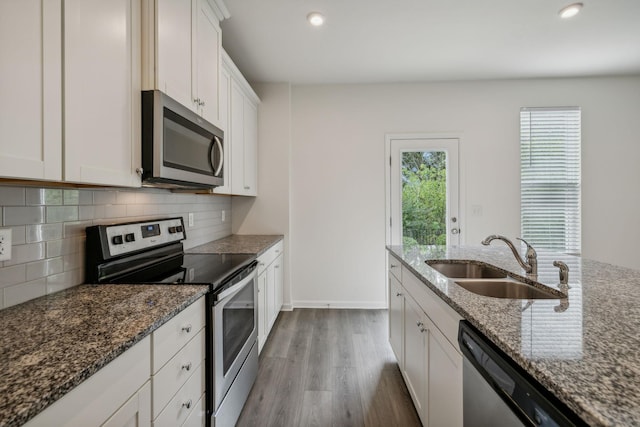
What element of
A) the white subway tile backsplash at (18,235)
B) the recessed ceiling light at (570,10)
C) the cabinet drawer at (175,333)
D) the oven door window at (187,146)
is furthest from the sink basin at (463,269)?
the recessed ceiling light at (570,10)

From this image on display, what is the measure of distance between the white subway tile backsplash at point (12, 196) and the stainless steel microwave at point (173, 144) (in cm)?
39

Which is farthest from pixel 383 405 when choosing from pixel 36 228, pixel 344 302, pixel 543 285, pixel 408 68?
A: pixel 408 68

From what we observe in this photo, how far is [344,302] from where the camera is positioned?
3.50m

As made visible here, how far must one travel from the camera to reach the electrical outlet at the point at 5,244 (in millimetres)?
980

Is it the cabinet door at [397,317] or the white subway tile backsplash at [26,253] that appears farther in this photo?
the cabinet door at [397,317]

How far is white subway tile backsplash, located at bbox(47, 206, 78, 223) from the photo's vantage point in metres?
1.20

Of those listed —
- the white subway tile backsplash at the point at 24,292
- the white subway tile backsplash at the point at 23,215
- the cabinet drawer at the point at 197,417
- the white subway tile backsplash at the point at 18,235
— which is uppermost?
the white subway tile backsplash at the point at 23,215

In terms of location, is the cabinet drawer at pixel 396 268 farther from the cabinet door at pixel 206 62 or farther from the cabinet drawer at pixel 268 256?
the cabinet door at pixel 206 62

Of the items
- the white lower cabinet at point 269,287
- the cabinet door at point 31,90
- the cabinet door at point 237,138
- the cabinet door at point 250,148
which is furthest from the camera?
the cabinet door at point 250,148

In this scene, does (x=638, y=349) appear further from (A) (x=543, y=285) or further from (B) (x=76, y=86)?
(B) (x=76, y=86)

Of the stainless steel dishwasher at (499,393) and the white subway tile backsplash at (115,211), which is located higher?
the white subway tile backsplash at (115,211)

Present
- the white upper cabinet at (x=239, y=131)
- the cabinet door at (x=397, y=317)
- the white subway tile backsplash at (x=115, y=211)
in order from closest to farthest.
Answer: the white subway tile backsplash at (x=115, y=211) < the cabinet door at (x=397, y=317) < the white upper cabinet at (x=239, y=131)

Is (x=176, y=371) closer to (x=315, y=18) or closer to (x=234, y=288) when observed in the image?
(x=234, y=288)

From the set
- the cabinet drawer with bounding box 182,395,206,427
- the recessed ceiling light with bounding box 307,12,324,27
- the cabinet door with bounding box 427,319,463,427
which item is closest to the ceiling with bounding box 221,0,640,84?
the recessed ceiling light with bounding box 307,12,324,27
